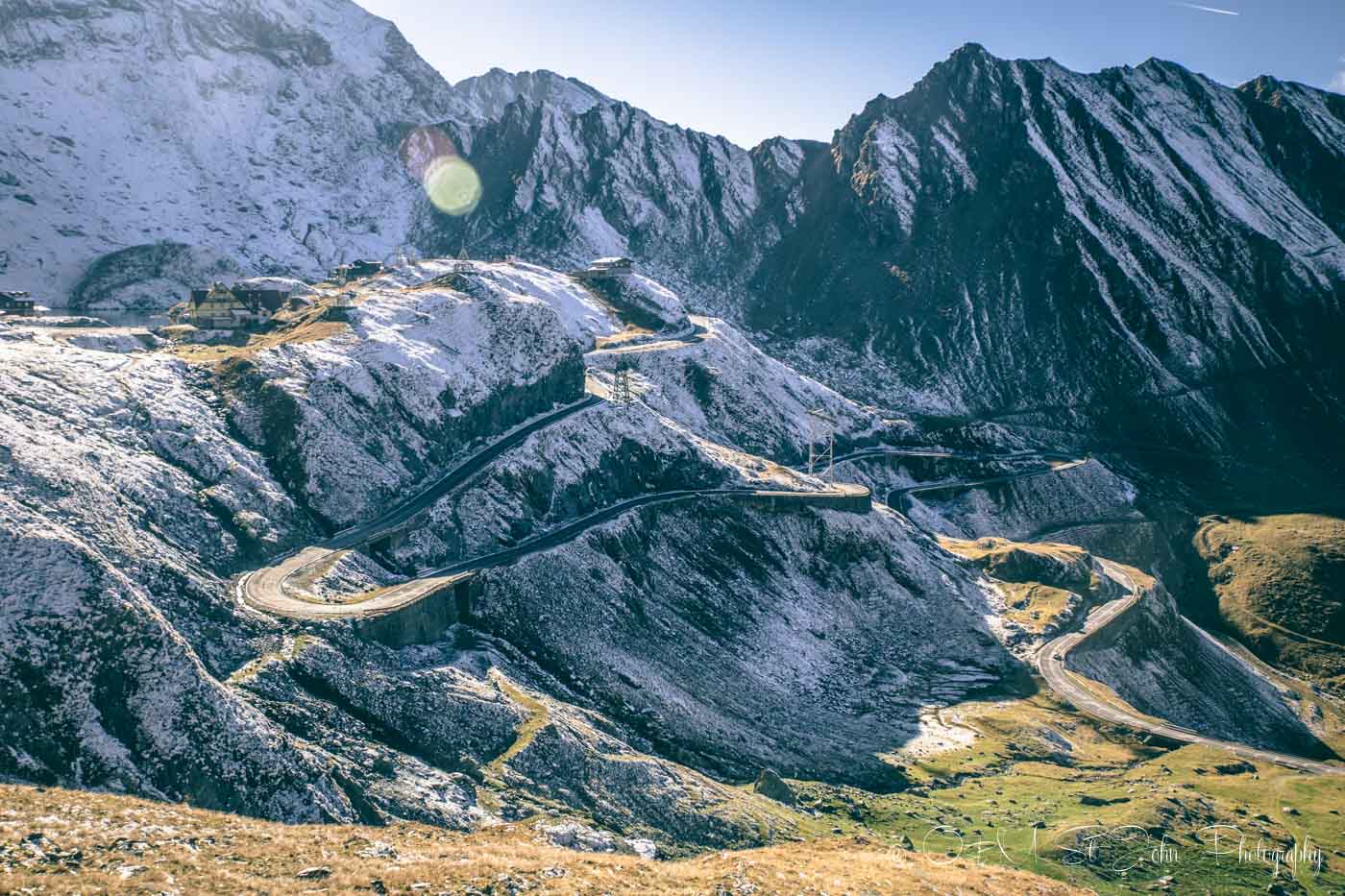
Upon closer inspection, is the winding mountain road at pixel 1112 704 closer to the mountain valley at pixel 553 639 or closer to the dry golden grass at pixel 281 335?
the mountain valley at pixel 553 639

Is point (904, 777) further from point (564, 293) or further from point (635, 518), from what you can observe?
point (564, 293)

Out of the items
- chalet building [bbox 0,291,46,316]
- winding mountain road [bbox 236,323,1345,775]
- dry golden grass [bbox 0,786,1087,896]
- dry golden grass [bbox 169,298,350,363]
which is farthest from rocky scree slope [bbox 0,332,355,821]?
chalet building [bbox 0,291,46,316]

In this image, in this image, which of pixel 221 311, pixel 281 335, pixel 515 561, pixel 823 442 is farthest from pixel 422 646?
pixel 823 442

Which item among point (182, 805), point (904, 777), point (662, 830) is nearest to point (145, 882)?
point (182, 805)

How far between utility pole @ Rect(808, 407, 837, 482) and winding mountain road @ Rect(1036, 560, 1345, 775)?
4697 centimetres

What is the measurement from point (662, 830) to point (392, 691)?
71.1ft

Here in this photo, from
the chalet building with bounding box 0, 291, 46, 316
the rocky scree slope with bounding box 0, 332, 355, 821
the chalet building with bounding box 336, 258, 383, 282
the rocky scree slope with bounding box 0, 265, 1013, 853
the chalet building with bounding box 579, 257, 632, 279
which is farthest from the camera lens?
the chalet building with bounding box 579, 257, 632, 279

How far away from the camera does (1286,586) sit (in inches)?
5984

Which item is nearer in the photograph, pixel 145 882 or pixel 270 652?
pixel 145 882

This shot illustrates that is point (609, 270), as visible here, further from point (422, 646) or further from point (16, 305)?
point (422, 646)

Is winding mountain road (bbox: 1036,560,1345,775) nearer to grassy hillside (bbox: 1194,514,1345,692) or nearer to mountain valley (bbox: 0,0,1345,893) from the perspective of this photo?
mountain valley (bbox: 0,0,1345,893)

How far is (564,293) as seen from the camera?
546 ft

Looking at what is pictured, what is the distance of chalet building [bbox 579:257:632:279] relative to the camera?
188 metres

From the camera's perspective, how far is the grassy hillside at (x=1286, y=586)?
458 ft
